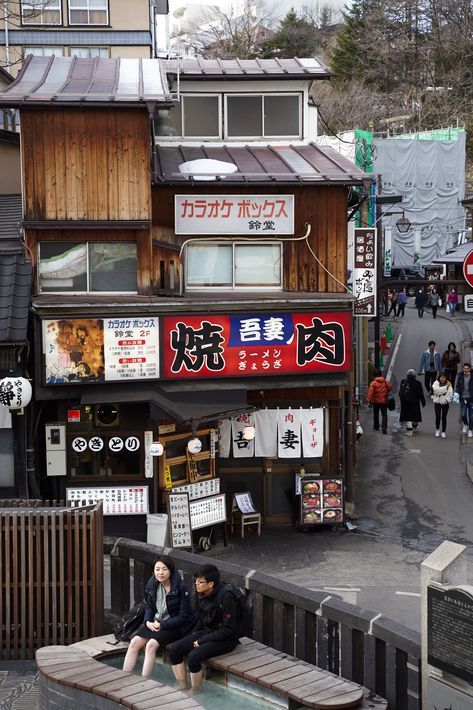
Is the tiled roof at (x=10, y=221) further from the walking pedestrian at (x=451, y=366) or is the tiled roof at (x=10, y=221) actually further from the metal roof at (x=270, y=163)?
the walking pedestrian at (x=451, y=366)

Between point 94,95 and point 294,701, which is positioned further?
point 94,95

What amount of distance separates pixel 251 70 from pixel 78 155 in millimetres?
6467

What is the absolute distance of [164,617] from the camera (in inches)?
412

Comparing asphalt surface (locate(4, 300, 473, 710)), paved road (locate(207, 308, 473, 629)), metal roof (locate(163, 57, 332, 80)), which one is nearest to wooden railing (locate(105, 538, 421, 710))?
asphalt surface (locate(4, 300, 473, 710))

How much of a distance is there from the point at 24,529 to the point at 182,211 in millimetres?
10067

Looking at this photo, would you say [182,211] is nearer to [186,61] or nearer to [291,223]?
[291,223]

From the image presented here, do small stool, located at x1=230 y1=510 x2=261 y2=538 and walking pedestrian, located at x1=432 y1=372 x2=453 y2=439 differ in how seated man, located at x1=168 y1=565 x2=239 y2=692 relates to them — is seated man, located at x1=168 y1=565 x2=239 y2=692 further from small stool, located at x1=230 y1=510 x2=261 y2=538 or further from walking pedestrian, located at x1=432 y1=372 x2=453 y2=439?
walking pedestrian, located at x1=432 y1=372 x2=453 y2=439

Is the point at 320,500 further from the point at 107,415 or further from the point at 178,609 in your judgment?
the point at 178,609

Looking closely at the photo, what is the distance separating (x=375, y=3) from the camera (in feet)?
261

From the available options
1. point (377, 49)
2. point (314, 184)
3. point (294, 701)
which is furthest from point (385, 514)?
point (377, 49)

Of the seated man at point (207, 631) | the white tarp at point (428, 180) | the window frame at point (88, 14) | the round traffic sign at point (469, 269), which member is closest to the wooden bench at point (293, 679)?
the seated man at point (207, 631)

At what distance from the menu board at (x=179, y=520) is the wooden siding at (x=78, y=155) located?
5873 millimetres

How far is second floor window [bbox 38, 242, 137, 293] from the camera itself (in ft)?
62.0

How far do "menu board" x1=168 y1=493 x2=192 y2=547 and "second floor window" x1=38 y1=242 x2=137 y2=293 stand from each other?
420cm
